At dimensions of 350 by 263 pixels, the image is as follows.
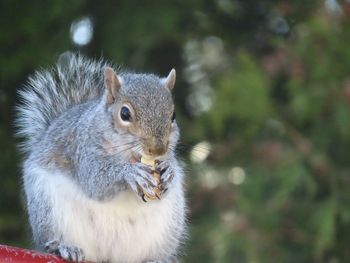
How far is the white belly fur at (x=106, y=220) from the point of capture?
3129 millimetres

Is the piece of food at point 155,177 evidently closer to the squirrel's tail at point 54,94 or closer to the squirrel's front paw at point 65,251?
the squirrel's front paw at point 65,251

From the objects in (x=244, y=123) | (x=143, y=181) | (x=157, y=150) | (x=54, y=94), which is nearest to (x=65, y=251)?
(x=143, y=181)

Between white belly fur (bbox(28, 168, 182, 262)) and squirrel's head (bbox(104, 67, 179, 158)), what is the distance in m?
0.22

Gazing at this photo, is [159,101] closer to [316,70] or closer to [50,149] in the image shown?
[50,149]

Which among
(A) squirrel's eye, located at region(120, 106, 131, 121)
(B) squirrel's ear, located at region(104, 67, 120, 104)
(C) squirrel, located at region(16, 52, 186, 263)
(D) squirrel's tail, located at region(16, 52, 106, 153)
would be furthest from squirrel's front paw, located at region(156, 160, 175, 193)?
(D) squirrel's tail, located at region(16, 52, 106, 153)

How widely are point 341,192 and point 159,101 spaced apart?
7.32 ft

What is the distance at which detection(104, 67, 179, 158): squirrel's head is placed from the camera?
9.64 feet

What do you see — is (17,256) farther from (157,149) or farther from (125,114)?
(125,114)

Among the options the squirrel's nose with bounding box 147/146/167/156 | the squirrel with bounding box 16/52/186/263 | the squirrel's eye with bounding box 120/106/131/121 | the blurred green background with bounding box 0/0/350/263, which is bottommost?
the blurred green background with bounding box 0/0/350/263

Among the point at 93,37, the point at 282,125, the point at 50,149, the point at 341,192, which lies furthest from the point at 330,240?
the point at 50,149

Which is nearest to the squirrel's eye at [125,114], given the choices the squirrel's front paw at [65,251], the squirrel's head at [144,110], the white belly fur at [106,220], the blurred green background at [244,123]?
the squirrel's head at [144,110]

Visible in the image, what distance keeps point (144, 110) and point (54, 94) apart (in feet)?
2.36

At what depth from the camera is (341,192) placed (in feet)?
16.6

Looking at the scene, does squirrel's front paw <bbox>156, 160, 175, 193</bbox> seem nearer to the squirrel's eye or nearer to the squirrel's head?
the squirrel's head
